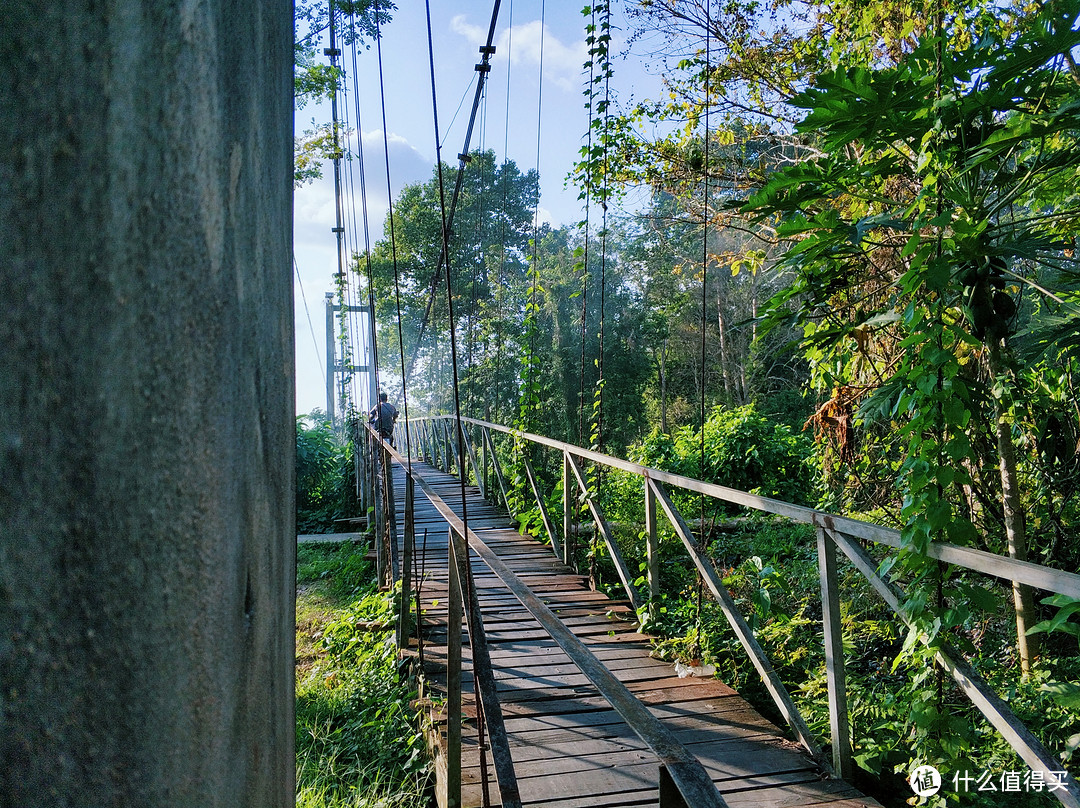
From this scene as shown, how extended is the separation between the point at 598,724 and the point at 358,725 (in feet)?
5.08

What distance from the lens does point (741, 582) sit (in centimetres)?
489

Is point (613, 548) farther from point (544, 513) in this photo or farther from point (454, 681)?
point (454, 681)

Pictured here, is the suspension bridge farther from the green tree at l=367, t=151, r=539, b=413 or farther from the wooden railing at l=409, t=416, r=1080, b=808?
the green tree at l=367, t=151, r=539, b=413

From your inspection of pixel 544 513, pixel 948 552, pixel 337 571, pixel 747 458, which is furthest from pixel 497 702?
pixel 747 458

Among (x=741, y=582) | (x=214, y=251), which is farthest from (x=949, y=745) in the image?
(x=741, y=582)

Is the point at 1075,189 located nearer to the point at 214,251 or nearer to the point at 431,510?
the point at 214,251

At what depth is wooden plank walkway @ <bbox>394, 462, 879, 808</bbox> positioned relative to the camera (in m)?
2.25

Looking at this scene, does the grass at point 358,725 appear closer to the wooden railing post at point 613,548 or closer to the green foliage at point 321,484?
the wooden railing post at point 613,548

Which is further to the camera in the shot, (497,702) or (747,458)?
(747,458)

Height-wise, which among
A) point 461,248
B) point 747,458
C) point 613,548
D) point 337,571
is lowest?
point 337,571

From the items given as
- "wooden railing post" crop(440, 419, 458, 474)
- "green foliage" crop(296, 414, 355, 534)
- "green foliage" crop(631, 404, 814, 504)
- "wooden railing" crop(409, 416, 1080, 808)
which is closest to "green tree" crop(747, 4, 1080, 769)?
"wooden railing" crop(409, 416, 1080, 808)

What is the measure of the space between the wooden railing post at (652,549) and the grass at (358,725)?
1.32m

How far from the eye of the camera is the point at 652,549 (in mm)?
3725

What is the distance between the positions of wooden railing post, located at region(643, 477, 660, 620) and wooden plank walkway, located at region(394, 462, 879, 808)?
0.60 ft
